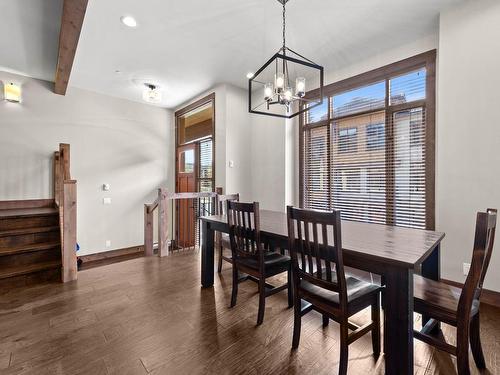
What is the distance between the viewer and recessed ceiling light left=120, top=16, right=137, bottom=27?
8.98 feet

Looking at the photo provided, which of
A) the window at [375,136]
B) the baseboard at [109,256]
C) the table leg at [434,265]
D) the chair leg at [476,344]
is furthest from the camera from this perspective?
the baseboard at [109,256]

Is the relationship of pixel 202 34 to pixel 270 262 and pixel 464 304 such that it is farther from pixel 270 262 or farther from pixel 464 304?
pixel 464 304

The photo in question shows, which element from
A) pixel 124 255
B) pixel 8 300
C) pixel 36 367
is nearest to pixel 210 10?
pixel 36 367

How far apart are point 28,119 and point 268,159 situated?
4.18m

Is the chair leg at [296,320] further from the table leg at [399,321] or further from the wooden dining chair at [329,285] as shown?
the table leg at [399,321]

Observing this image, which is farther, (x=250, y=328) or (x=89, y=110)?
(x=89, y=110)

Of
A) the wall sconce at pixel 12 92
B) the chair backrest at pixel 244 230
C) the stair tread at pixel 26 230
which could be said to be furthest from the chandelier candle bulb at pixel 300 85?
the wall sconce at pixel 12 92

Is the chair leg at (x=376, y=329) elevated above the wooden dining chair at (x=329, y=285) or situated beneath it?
situated beneath

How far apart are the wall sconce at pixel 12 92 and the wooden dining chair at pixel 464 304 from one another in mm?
5777

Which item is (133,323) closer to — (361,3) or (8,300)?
(8,300)

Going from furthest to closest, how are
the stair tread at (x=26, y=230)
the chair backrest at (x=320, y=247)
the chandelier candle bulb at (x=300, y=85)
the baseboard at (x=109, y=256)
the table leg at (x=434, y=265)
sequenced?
the baseboard at (x=109, y=256) → the stair tread at (x=26, y=230) → the chandelier candle bulb at (x=300, y=85) → the table leg at (x=434, y=265) → the chair backrest at (x=320, y=247)

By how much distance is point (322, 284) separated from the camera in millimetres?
1575

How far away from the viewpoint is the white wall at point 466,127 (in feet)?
7.74

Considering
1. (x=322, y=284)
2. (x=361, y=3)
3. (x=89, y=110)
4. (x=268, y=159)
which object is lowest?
(x=322, y=284)
